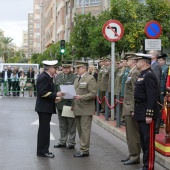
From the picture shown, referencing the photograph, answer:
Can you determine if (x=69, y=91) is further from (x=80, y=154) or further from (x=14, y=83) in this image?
(x=14, y=83)

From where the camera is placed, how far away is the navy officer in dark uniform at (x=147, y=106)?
804 centimetres

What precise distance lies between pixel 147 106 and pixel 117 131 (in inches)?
199

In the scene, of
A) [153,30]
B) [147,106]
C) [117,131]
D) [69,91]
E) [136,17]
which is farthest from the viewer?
[136,17]

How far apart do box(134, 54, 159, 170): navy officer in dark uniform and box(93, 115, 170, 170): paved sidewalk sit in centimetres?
82

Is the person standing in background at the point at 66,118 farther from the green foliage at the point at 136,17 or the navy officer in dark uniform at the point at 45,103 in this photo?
the green foliage at the point at 136,17

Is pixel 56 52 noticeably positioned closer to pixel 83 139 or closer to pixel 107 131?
pixel 107 131

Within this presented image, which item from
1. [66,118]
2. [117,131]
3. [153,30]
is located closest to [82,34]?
[153,30]

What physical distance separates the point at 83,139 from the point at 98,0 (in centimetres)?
4246

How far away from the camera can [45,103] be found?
9891 mm

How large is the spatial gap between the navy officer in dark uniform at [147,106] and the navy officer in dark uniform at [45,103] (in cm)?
216

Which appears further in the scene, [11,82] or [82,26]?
[82,26]

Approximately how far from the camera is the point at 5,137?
12.5 m

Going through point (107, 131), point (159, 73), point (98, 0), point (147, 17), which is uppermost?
point (98, 0)

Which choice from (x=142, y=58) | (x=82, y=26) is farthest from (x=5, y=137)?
(x=82, y=26)
